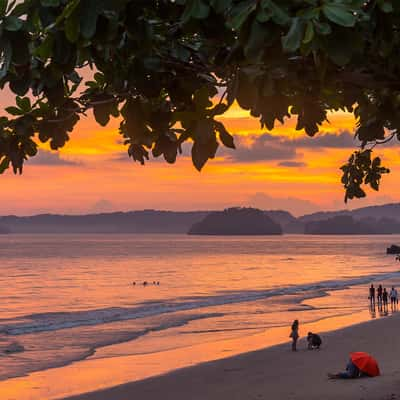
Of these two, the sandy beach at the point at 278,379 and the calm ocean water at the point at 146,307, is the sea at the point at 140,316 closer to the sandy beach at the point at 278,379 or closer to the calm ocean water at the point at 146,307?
the calm ocean water at the point at 146,307

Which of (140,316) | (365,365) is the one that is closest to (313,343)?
(365,365)

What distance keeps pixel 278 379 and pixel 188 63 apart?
17.2m

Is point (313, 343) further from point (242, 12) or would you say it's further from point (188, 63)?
point (242, 12)

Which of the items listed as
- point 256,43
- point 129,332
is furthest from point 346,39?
point 129,332

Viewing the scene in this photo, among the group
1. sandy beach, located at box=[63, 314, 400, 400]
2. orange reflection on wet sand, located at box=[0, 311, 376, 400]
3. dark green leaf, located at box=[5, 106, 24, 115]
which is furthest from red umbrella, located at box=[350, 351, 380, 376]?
dark green leaf, located at box=[5, 106, 24, 115]

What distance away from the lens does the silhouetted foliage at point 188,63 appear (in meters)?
3.43

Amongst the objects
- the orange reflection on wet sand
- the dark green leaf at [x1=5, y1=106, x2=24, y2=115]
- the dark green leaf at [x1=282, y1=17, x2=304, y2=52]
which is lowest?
the orange reflection on wet sand

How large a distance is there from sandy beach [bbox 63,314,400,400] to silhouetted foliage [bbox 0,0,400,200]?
1119cm

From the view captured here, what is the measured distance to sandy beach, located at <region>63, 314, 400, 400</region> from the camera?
17.9m

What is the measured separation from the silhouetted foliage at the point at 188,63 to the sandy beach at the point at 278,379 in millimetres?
11191

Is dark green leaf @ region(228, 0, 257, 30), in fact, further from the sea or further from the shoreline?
the sea

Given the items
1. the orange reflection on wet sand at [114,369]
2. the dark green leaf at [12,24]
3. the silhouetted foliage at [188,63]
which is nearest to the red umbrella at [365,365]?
the orange reflection on wet sand at [114,369]

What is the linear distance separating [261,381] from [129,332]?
1677cm

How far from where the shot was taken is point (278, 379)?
21.6 metres
